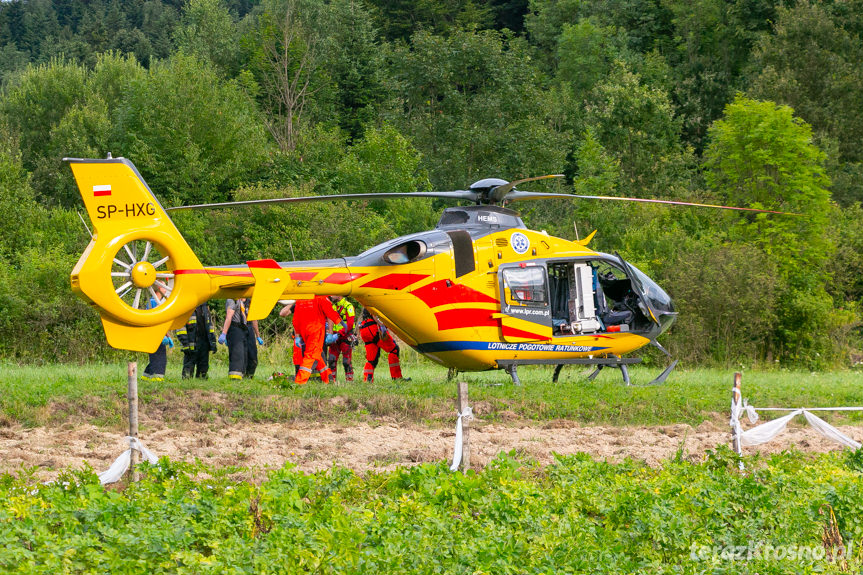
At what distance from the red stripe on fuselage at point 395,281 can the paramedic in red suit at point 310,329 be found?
5.53ft

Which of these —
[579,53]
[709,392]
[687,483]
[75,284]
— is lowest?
[709,392]

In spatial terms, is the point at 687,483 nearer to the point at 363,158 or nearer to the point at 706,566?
the point at 706,566

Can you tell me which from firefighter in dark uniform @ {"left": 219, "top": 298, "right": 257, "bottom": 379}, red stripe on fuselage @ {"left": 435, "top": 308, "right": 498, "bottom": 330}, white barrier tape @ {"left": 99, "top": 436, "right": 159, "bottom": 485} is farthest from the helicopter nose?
white barrier tape @ {"left": 99, "top": 436, "right": 159, "bottom": 485}

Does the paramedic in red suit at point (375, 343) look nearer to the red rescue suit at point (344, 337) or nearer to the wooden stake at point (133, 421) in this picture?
the red rescue suit at point (344, 337)

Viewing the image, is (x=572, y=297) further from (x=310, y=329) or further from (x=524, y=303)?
(x=310, y=329)

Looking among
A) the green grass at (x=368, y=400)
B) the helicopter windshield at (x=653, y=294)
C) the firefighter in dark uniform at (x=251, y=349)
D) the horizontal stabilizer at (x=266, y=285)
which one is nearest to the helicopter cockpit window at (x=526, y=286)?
the green grass at (x=368, y=400)

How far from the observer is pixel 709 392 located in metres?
17.3

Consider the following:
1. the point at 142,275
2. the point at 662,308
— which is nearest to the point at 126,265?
the point at 142,275

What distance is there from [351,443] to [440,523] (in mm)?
5242

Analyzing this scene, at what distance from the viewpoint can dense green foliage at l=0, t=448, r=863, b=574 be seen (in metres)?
7.34

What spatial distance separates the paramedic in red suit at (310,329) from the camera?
17109 millimetres

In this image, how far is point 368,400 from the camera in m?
15.4

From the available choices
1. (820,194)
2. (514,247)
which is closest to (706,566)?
(514,247)

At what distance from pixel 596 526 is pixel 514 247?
28.8 ft
